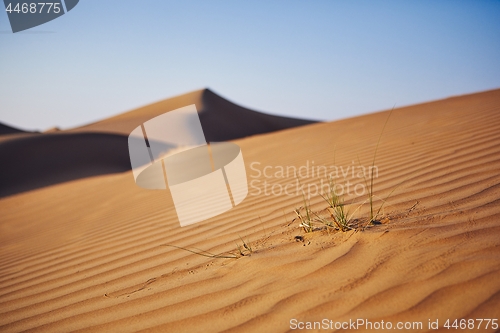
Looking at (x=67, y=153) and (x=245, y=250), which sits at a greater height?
(x=67, y=153)

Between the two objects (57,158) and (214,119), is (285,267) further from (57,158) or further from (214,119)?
(214,119)

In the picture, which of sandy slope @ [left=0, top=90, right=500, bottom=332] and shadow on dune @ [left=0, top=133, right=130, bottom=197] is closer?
sandy slope @ [left=0, top=90, right=500, bottom=332]

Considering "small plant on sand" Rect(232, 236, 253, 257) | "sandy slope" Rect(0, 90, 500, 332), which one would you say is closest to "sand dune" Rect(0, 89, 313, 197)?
"sandy slope" Rect(0, 90, 500, 332)

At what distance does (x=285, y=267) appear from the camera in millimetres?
1604

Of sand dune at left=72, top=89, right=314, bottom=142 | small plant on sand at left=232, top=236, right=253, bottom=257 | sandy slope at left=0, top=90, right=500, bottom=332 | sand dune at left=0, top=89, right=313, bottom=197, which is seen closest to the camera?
sandy slope at left=0, top=90, right=500, bottom=332

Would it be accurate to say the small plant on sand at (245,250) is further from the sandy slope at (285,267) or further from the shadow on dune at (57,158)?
the shadow on dune at (57,158)

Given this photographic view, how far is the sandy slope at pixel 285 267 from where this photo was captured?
126cm

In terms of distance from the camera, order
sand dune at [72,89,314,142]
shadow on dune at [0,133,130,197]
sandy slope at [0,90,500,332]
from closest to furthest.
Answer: sandy slope at [0,90,500,332]
shadow on dune at [0,133,130,197]
sand dune at [72,89,314,142]

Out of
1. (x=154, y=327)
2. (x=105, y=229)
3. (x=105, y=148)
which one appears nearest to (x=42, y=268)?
(x=105, y=229)

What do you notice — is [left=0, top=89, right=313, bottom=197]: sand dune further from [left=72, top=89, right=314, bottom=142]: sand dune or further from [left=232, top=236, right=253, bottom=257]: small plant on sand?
[left=232, top=236, right=253, bottom=257]: small plant on sand

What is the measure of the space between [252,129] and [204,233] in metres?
25.4

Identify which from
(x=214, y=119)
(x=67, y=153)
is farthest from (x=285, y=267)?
(x=214, y=119)

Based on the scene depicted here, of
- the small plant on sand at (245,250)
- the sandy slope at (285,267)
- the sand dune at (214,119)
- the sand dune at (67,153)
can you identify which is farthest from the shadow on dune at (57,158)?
the small plant on sand at (245,250)

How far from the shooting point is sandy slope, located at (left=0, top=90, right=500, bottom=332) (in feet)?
4.12
